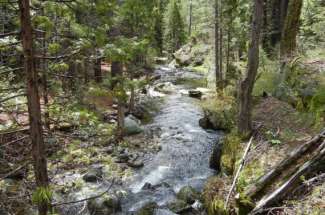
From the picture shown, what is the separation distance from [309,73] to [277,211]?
21.5 ft

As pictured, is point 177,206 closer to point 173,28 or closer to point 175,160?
point 175,160

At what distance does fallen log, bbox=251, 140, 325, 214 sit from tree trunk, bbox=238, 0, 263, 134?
135 inches

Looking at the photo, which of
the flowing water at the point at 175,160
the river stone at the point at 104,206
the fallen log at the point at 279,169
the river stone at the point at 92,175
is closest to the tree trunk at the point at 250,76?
the flowing water at the point at 175,160

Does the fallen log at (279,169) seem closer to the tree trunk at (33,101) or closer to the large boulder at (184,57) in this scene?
the tree trunk at (33,101)

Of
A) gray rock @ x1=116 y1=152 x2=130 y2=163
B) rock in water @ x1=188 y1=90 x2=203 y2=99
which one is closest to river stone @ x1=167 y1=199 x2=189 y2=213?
gray rock @ x1=116 y1=152 x2=130 y2=163

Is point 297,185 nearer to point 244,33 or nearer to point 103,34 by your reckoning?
point 103,34

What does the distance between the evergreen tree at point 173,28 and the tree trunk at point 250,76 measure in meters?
36.1

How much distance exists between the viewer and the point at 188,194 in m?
9.41

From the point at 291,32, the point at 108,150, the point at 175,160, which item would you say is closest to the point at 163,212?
the point at 175,160

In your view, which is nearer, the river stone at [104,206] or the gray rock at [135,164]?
the river stone at [104,206]

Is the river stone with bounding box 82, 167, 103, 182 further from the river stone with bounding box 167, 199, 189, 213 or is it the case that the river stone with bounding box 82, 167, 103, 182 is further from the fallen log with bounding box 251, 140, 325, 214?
the fallen log with bounding box 251, 140, 325, 214

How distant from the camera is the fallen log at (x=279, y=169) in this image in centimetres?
669

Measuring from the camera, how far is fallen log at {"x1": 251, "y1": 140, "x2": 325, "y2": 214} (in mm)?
6109

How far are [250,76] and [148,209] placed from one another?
4376 millimetres
